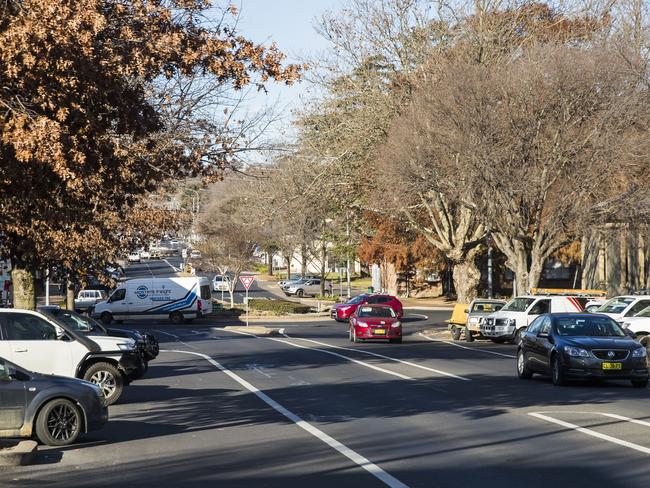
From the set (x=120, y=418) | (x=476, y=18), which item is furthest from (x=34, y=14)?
(x=476, y=18)

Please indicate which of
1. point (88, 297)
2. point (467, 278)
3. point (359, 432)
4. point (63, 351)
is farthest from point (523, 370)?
point (88, 297)

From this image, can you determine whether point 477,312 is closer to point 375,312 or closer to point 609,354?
point 375,312

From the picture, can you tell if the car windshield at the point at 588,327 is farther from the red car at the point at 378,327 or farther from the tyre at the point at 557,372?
the red car at the point at 378,327

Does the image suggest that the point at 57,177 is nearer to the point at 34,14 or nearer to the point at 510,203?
the point at 34,14

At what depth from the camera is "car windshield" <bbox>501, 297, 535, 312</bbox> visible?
1371 inches

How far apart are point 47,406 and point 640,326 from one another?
18.0 meters

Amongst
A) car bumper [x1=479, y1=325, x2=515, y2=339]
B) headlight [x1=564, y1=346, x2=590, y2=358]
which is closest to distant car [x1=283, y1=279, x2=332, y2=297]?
car bumper [x1=479, y1=325, x2=515, y2=339]

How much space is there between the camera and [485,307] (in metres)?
39.1

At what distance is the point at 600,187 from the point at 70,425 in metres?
27.7

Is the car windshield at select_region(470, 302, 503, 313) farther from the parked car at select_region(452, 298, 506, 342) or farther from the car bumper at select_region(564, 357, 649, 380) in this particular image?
the car bumper at select_region(564, 357, 649, 380)

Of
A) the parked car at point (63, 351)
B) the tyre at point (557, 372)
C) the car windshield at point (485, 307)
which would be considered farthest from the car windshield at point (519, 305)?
the parked car at point (63, 351)

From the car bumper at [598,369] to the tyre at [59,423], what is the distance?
11.0m

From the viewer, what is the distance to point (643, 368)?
2016 centimetres

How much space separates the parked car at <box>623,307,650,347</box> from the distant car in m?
57.0
